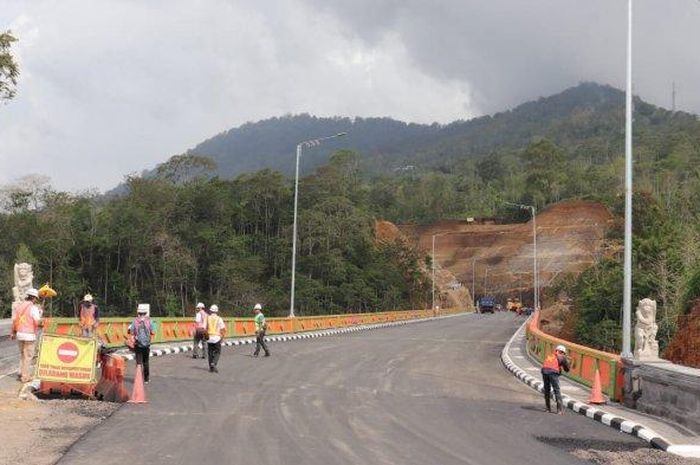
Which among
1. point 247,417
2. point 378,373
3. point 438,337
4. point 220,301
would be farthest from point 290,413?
point 220,301

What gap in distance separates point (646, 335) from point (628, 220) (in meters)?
2.61

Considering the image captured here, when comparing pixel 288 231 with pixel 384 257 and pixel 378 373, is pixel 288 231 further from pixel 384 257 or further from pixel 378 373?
pixel 378 373

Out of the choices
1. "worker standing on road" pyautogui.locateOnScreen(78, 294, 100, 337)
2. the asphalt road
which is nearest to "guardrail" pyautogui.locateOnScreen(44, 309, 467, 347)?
"worker standing on road" pyautogui.locateOnScreen(78, 294, 100, 337)

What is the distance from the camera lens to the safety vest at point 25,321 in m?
13.0

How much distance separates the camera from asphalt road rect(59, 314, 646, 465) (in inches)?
363

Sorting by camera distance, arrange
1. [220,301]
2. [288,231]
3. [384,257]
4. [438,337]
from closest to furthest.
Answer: [438,337]
[220,301]
[288,231]
[384,257]

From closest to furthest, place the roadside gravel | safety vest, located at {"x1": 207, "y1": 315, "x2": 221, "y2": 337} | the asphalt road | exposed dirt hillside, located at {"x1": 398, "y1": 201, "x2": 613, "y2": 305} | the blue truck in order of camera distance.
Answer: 1. the roadside gravel
2. the asphalt road
3. safety vest, located at {"x1": 207, "y1": 315, "x2": 221, "y2": 337}
4. the blue truck
5. exposed dirt hillside, located at {"x1": 398, "y1": 201, "x2": 613, "y2": 305}

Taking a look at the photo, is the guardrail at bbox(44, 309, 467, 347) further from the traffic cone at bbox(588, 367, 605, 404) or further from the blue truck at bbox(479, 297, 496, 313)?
the blue truck at bbox(479, 297, 496, 313)

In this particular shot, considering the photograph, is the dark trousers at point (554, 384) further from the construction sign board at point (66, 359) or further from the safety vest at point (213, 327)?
the safety vest at point (213, 327)

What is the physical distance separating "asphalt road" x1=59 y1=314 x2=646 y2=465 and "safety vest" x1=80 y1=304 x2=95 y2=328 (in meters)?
1.94

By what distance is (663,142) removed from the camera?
17100 centimetres

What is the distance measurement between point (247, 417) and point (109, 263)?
235ft

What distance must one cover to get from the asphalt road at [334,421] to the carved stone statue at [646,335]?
2.40m

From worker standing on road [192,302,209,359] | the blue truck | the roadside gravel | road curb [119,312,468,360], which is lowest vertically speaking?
the blue truck
